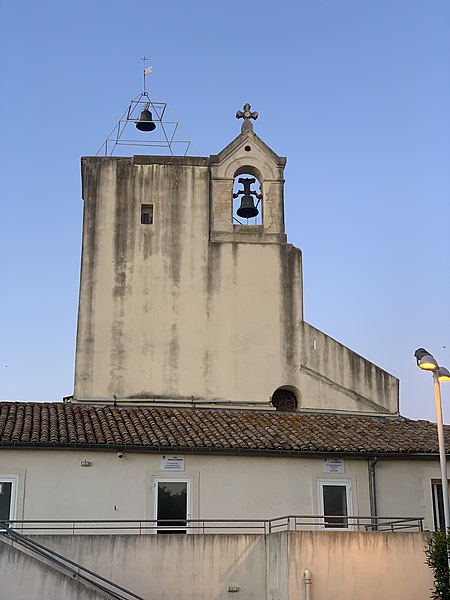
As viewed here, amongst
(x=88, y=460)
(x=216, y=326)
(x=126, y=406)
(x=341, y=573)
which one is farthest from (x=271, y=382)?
(x=341, y=573)

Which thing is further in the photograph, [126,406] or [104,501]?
[126,406]

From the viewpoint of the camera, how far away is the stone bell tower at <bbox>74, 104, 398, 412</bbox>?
36719 millimetres

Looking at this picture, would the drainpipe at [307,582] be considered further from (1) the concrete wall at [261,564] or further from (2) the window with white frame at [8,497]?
(2) the window with white frame at [8,497]

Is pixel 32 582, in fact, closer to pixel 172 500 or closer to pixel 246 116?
pixel 172 500

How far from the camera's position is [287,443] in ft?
103

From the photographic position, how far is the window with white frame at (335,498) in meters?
31.4

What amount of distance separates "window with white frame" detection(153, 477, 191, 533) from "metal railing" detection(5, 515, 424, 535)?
4.8 inches

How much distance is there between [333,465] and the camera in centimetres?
3164

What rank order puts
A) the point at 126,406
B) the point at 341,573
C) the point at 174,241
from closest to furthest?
the point at 341,573, the point at 126,406, the point at 174,241

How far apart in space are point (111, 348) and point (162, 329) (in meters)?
2.04

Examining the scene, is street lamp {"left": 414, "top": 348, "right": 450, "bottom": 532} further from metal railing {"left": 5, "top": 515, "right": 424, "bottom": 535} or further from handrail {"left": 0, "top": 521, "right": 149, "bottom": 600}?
handrail {"left": 0, "top": 521, "right": 149, "bottom": 600}

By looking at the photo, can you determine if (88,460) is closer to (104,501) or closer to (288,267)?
(104,501)

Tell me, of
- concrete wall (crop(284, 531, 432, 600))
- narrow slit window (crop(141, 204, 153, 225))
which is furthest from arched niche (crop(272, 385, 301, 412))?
concrete wall (crop(284, 531, 432, 600))

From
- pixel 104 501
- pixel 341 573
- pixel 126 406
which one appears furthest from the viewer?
pixel 126 406
